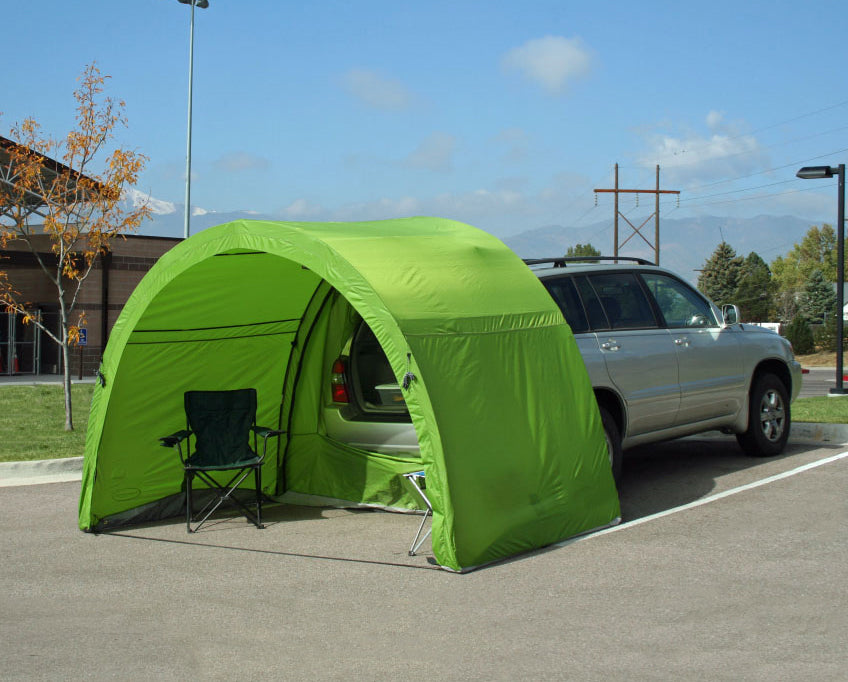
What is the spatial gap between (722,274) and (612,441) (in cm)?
8219

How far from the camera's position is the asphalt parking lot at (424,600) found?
4.53 metres

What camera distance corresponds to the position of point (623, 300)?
338 inches

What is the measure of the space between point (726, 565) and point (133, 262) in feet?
89.1

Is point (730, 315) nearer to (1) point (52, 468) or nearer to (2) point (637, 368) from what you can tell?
(2) point (637, 368)

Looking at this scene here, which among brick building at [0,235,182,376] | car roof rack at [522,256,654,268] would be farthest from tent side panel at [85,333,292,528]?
brick building at [0,235,182,376]

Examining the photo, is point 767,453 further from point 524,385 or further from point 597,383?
point 524,385

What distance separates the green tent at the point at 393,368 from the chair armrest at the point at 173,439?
469 millimetres

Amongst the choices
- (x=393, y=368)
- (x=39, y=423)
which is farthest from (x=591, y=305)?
(x=39, y=423)

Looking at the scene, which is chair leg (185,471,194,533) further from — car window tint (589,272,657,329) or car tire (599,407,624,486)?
car window tint (589,272,657,329)

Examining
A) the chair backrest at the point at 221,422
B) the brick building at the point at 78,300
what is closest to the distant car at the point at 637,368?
the chair backrest at the point at 221,422

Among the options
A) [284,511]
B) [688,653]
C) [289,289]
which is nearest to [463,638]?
[688,653]

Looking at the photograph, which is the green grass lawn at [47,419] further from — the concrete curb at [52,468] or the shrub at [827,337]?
the shrub at [827,337]

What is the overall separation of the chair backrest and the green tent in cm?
34

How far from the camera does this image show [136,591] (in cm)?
589
